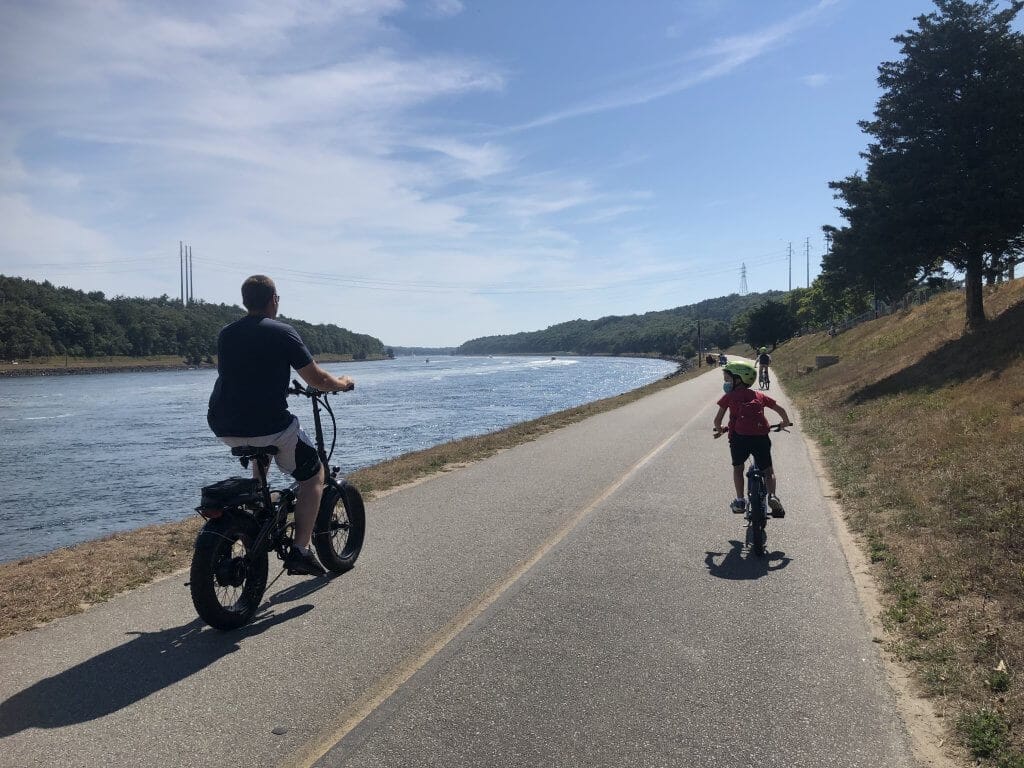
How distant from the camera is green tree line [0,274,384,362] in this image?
10975 cm

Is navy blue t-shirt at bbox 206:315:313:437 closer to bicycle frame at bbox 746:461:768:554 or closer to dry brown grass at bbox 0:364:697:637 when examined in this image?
dry brown grass at bbox 0:364:697:637

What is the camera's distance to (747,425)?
22.6 ft

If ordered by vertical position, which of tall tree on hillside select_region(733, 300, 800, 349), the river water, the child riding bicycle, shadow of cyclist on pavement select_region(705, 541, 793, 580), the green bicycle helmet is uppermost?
tall tree on hillside select_region(733, 300, 800, 349)

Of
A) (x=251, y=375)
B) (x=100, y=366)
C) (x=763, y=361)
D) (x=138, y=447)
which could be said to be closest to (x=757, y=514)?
(x=251, y=375)

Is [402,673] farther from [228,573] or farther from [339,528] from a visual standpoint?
[339,528]

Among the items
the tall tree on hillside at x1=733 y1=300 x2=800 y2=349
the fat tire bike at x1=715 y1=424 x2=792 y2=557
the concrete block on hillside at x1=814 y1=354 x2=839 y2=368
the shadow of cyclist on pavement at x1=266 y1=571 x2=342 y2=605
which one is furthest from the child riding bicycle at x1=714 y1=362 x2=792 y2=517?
the tall tree on hillside at x1=733 y1=300 x2=800 y2=349

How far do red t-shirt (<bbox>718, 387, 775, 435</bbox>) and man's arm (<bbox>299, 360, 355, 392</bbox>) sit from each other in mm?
3640

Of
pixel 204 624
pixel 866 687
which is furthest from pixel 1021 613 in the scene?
pixel 204 624

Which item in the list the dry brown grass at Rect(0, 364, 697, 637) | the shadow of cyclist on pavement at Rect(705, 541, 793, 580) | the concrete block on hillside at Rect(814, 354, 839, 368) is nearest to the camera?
the dry brown grass at Rect(0, 364, 697, 637)

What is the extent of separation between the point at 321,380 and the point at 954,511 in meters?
6.48

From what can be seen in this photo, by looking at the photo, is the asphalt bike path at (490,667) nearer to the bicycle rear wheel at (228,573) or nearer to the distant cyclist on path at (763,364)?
the bicycle rear wheel at (228,573)

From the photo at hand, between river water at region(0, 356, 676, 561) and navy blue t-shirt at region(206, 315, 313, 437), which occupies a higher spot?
navy blue t-shirt at region(206, 315, 313, 437)

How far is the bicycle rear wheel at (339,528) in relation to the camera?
215 inches

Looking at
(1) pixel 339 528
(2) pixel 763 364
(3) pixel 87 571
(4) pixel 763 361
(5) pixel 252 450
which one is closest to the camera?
(5) pixel 252 450
